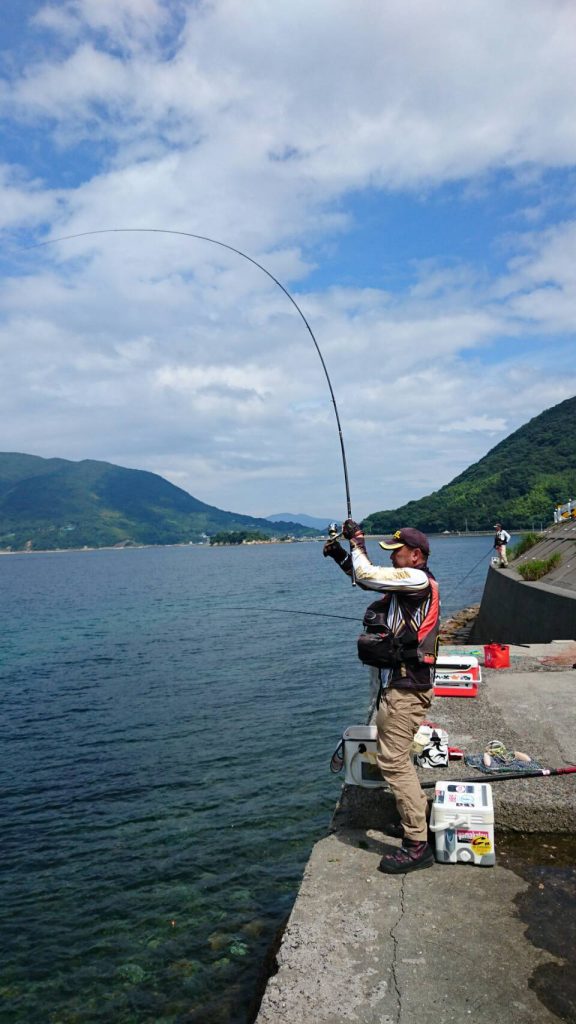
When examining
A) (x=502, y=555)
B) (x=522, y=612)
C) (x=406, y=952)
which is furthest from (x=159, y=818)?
(x=502, y=555)

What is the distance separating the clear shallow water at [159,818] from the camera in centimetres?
594

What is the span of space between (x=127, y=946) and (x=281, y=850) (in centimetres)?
224

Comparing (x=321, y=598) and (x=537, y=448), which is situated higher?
(x=537, y=448)

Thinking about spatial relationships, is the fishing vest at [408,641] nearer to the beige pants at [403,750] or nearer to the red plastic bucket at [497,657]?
the beige pants at [403,750]

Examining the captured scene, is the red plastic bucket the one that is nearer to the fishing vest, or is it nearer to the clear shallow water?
the clear shallow water

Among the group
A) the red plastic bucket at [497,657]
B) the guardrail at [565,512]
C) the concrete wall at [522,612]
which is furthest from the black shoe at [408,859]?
the guardrail at [565,512]

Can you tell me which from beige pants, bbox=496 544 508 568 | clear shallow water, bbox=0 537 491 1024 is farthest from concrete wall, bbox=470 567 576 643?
clear shallow water, bbox=0 537 491 1024

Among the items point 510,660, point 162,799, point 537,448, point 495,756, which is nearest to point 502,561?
point 510,660

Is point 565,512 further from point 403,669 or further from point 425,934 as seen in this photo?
point 425,934

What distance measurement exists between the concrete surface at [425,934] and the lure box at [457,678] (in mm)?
2082

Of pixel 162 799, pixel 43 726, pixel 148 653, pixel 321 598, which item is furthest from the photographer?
pixel 321 598

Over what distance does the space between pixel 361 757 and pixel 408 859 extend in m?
0.94

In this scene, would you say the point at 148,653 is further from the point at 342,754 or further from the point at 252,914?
the point at 342,754

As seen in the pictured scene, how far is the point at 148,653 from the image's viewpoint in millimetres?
24000
